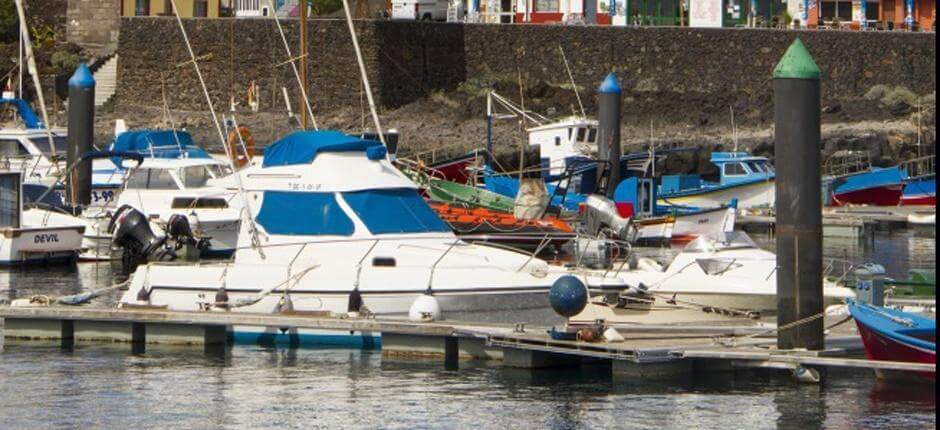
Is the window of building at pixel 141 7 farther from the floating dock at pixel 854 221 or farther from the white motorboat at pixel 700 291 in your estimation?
the white motorboat at pixel 700 291

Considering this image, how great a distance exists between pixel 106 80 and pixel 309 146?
4057cm

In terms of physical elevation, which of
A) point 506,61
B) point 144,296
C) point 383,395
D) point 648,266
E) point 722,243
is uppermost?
point 506,61

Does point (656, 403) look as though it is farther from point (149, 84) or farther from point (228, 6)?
point (228, 6)

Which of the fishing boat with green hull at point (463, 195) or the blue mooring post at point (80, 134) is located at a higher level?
the blue mooring post at point (80, 134)

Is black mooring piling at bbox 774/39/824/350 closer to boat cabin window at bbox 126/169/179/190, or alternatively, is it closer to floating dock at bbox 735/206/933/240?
boat cabin window at bbox 126/169/179/190

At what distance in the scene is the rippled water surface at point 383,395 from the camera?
21.3 metres

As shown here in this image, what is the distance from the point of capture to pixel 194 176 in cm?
4034

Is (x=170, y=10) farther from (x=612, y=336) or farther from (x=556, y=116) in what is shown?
(x=612, y=336)

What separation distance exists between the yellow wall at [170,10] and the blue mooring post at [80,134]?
25535 mm

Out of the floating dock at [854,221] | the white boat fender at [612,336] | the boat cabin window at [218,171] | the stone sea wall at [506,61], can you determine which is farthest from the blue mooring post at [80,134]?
the white boat fender at [612,336]

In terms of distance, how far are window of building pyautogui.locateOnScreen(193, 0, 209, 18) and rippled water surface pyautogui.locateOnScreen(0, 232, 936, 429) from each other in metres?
45.7

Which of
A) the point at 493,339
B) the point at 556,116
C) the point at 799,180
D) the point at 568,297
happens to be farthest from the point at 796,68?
the point at 556,116

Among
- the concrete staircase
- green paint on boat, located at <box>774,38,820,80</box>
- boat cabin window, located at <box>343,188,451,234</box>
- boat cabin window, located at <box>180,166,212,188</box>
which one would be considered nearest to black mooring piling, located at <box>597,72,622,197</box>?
boat cabin window, located at <box>180,166,212,188</box>

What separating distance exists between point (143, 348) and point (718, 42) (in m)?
46.2
